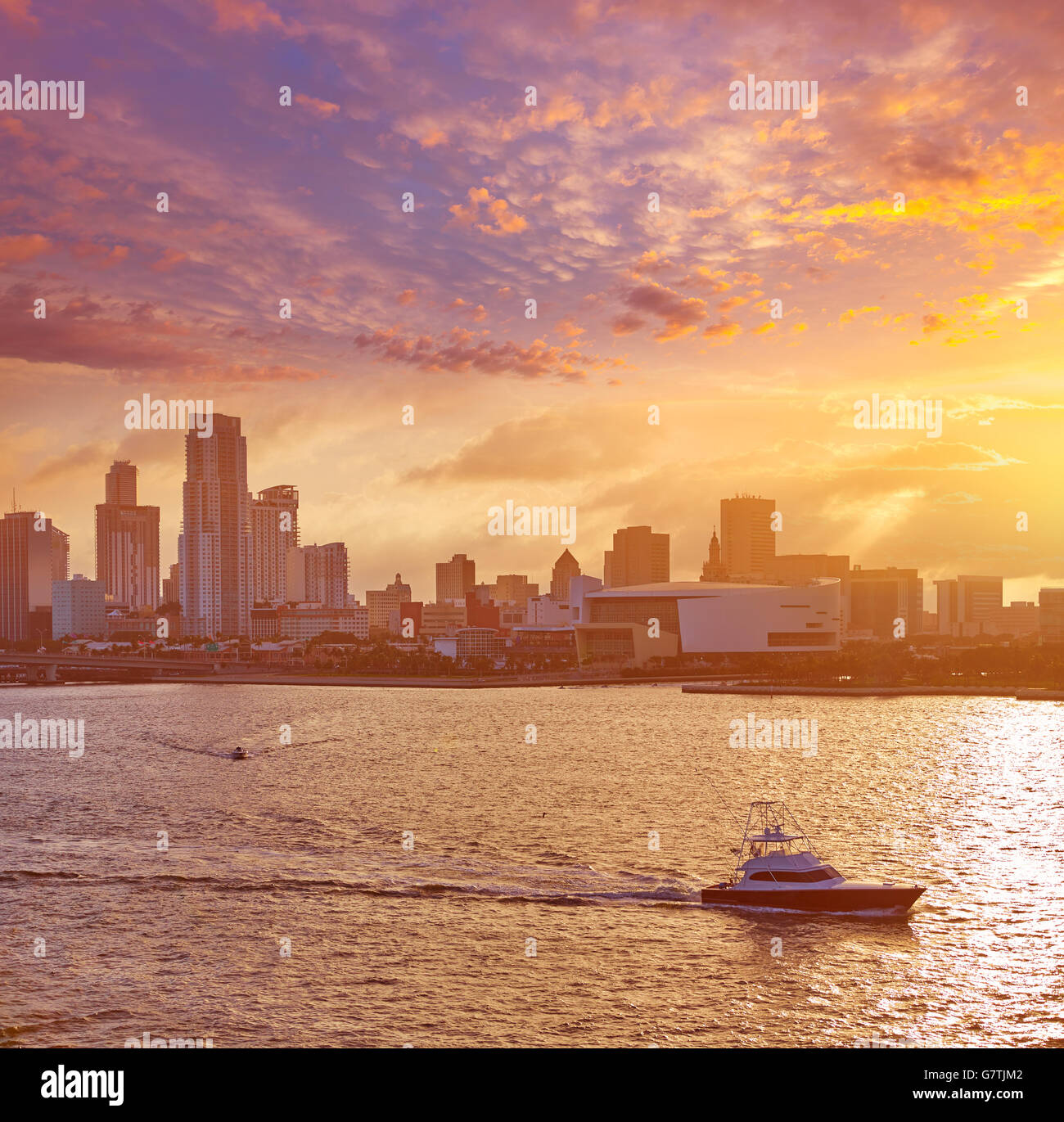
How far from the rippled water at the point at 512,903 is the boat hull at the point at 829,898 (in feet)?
1.83

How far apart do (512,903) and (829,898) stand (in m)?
10.5

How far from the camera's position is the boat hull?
3159cm

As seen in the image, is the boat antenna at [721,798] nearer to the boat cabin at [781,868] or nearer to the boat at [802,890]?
the boat cabin at [781,868]

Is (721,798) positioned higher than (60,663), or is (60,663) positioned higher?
(60,663)

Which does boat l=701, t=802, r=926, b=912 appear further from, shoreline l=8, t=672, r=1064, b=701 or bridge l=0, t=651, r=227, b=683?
bridge l=0, t=651, r=227, b=683

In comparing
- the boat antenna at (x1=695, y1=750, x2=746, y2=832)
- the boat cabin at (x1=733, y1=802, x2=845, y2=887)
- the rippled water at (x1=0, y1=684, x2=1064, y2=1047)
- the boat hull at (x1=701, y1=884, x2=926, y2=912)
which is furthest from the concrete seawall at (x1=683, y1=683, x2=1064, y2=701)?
the boat hull at (x1=701, y1=884, x2=926, y2=912)

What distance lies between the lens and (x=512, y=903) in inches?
1312

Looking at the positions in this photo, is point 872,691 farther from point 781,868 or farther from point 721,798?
point 781,868

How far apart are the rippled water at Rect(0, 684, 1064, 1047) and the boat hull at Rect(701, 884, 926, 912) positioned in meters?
0.56

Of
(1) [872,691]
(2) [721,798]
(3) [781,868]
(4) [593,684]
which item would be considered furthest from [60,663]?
(3) [781,868]

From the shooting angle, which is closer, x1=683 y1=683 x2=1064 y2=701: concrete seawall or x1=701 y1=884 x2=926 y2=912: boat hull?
x1=701 y1=884 x2=926 y2=912: boat hull

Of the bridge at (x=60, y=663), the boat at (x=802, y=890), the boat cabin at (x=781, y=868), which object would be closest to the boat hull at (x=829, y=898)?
the boat at (x=802, y=890)
